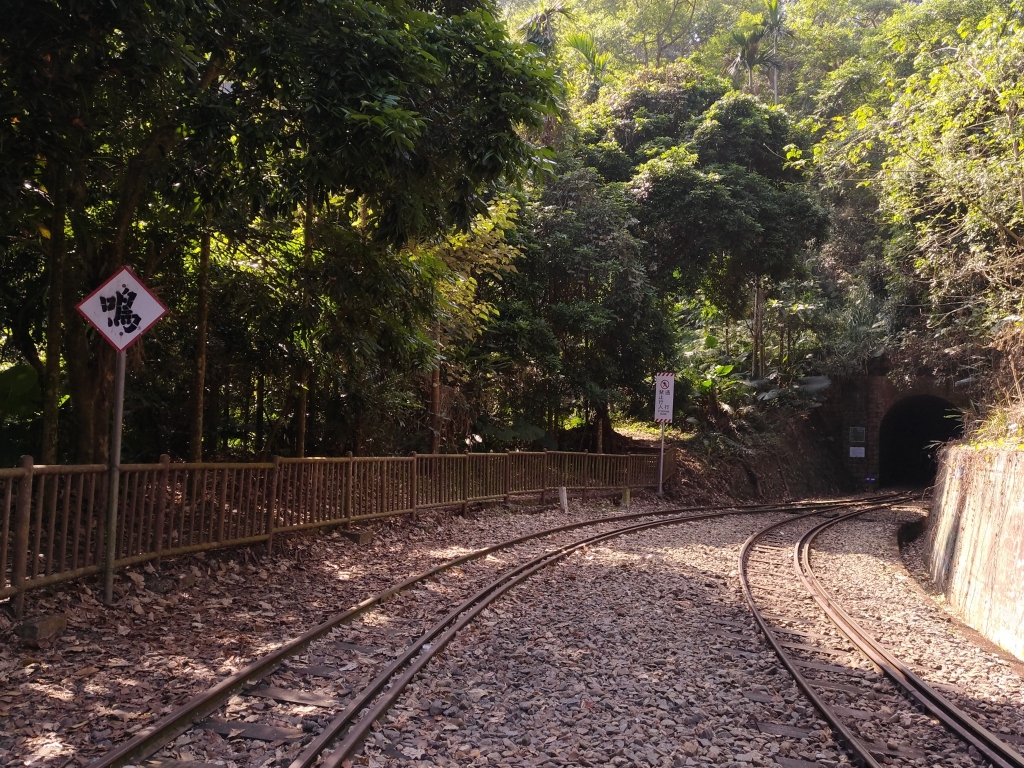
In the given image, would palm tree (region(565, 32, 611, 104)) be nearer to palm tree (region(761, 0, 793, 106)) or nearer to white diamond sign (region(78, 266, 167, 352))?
palm tree (region(761, 0, 793, 106))

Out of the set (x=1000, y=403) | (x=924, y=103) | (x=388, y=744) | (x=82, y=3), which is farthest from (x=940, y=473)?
(x=82, y=3)

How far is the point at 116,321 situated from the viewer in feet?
20.1

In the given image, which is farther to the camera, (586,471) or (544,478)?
(586,471)

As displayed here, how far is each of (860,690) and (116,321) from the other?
6262 mm

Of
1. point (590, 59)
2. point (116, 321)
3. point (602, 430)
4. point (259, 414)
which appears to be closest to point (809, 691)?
point (116, 321)

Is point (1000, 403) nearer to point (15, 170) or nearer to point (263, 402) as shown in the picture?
point (263, 402)

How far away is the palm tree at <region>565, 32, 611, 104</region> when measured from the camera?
867 inches

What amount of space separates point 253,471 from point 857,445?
26075mm

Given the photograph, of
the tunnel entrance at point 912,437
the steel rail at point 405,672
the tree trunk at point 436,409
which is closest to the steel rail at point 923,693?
the steel rail at point 405,672

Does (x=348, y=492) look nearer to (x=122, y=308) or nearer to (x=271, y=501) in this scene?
(x=271, y=501)

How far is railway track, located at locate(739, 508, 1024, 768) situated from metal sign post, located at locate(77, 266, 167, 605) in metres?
5.00

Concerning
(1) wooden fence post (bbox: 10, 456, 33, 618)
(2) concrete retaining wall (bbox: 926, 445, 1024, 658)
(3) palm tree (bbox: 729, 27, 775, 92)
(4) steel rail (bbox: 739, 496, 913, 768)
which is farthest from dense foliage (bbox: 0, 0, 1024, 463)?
(4) steel rail (bbox: 739, 496, 913, 768)

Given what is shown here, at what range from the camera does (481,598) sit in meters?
7.91

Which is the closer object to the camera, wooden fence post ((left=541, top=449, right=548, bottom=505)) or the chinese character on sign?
wooden fence post ((left=541, top=449, right=548, bottom=505))
